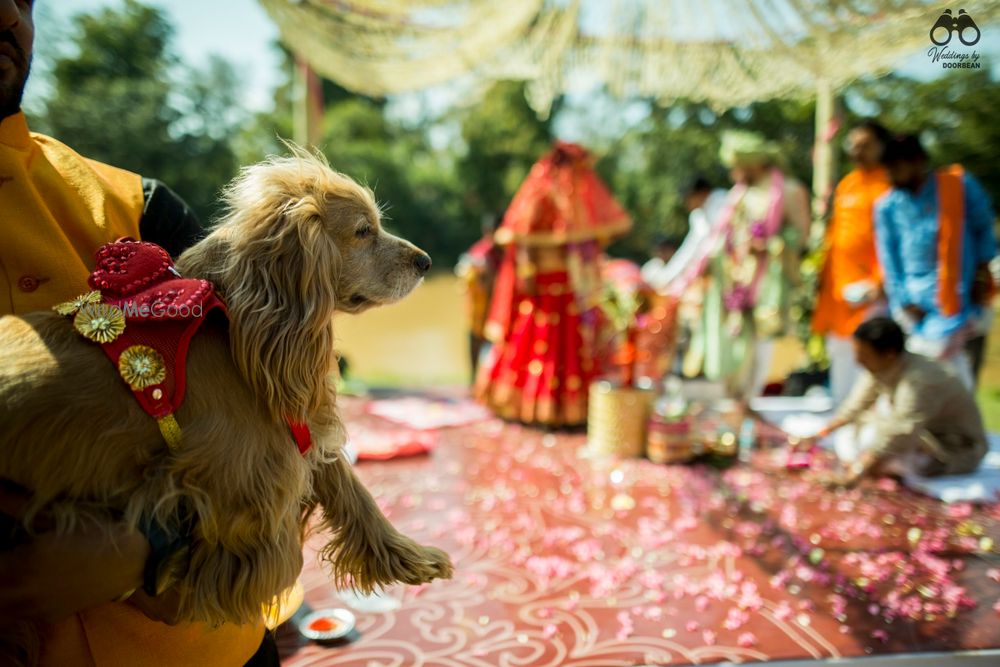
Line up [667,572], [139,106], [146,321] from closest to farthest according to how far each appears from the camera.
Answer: [146,321]
[667,572]
[139,106]

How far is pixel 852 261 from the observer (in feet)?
19.0

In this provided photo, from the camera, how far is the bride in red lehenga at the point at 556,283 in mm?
6086

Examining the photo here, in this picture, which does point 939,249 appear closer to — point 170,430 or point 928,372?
point 928,372

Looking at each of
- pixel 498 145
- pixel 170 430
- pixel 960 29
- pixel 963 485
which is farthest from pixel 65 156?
pixel 498 145

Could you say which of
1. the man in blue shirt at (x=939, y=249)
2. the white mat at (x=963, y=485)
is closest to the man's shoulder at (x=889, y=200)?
the man in blue shirt at (x=939, y=249)

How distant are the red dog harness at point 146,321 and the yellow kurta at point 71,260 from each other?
6.4 inches

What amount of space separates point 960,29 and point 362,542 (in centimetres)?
339

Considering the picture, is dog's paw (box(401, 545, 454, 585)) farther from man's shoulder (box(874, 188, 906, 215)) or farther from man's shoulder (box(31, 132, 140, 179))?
man's shoulder (box(874, 188, 906, 215))

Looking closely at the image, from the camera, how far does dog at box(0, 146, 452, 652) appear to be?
120 cm

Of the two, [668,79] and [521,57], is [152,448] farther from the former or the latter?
[668,79]

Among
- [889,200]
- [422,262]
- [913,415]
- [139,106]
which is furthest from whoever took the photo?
[139,106]

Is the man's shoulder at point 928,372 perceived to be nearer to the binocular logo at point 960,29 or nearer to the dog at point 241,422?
the binocular logo at point 960,29

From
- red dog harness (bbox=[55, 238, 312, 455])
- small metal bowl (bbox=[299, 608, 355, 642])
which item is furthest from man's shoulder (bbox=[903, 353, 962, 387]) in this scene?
red dog harness (bbox=[55, 238, 312, 455])

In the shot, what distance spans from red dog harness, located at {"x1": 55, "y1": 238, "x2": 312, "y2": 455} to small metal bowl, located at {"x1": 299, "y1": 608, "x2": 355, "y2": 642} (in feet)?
5.95
